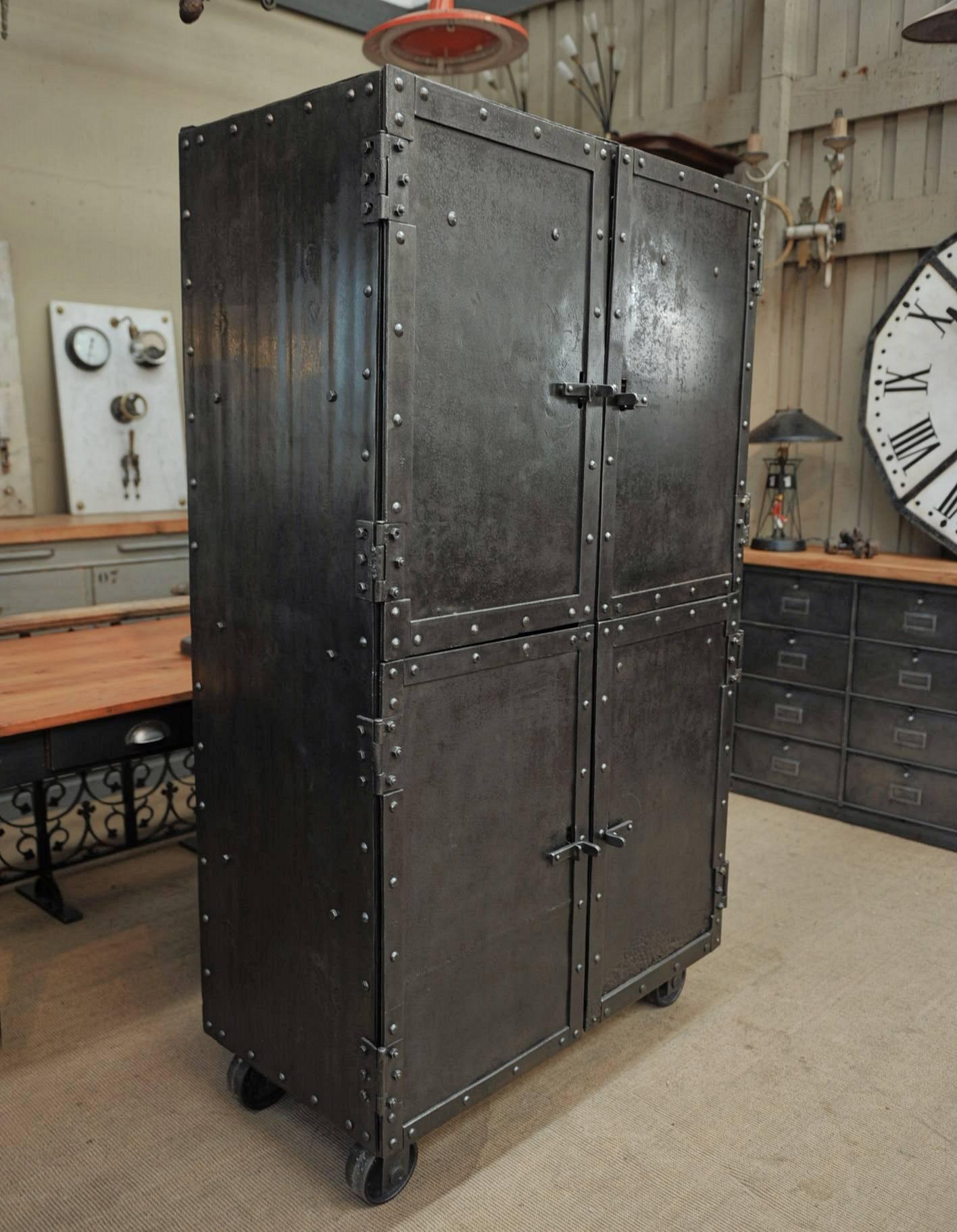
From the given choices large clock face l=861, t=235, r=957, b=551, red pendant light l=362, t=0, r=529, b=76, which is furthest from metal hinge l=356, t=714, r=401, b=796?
large clock face l=861, t=235, r=957, b=551

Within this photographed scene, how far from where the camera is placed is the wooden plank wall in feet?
12.5

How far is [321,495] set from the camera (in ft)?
5.83

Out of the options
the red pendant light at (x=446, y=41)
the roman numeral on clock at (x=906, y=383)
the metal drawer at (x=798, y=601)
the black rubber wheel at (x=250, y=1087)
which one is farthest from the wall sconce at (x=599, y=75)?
the black rubber wheel at (x=250, y=1087)

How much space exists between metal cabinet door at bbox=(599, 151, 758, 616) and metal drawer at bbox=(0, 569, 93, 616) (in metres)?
2.46

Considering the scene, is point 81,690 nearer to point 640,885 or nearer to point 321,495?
point 321,495

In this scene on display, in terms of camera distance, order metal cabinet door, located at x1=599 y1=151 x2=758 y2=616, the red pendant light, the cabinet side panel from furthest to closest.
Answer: the red pendant light → metal cabinet door, located at x1=599 y1=151 x2=758 y2=616 → the cabinet side panel

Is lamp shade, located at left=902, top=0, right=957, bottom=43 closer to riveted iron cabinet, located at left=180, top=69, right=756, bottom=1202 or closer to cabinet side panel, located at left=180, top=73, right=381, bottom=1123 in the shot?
riveted iron cabinet, located at left=180, top=69, right=756, bottom=1202

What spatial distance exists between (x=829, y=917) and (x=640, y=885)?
1.03 m

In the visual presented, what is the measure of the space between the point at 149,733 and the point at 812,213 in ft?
10.5

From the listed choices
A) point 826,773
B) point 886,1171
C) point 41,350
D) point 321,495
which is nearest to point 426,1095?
point 886,1171

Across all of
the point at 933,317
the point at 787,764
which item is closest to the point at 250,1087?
the point at 787,764

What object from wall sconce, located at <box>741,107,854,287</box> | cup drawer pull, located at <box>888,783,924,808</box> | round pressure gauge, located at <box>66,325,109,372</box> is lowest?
cup drawer pull, located at <box>888,783,924,808</box>

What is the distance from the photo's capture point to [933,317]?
3729mm

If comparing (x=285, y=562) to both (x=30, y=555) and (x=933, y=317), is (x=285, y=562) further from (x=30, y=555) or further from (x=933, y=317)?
(x=933, y=317)
